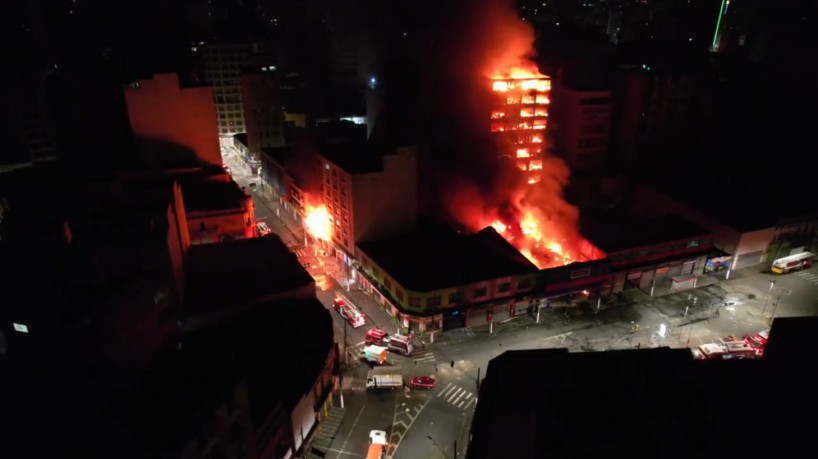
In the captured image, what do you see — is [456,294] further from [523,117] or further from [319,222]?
[523,117]

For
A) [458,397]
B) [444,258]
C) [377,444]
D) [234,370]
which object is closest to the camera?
[234,370]

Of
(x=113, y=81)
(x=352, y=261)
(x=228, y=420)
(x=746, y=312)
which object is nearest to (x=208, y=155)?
(x=113, y=81)

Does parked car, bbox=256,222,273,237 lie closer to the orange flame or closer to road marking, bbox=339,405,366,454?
the orange flame

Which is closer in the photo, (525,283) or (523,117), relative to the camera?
(525,283)

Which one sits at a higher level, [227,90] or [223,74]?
[223,74]

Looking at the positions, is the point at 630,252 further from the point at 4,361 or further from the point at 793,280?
the point at 4,361

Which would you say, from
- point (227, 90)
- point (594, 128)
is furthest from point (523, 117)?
point (227, 90)
